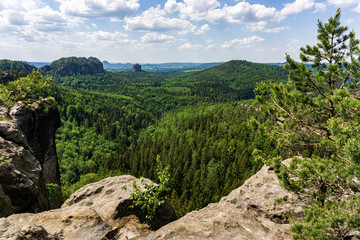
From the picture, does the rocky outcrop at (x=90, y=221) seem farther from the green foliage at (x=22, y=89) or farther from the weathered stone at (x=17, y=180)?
the green foliage at (x=22, y=89)

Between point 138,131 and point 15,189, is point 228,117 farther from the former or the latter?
point 15,189

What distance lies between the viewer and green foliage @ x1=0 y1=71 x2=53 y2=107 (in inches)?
930

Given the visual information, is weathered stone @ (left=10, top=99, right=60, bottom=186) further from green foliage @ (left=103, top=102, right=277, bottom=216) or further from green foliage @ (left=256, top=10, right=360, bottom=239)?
green foliage @ (left=103, top=102, right=277, bottom=216)

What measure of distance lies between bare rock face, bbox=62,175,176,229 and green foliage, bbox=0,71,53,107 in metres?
15.2

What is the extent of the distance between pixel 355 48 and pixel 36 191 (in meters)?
26.2

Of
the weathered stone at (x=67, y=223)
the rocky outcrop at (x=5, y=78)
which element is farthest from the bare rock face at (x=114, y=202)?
the rocky outcrop at (x=5, y=78)

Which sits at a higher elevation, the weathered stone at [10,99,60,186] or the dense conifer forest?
the weathered stone at [10,99,60,186]

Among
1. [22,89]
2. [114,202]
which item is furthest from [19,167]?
[22,89]

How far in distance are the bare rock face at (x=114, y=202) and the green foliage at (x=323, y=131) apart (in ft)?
31.6

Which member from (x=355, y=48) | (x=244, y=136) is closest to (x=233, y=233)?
(x=355, y=48)

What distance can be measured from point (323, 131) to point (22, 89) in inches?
1318

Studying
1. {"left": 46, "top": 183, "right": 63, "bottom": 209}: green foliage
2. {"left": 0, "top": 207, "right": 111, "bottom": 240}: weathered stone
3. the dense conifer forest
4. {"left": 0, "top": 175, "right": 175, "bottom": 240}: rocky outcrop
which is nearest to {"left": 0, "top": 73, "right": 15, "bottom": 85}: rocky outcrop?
the dense conifer forest

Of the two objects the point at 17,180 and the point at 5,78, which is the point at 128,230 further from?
the point at 5,78

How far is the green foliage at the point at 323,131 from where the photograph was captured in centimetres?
888
